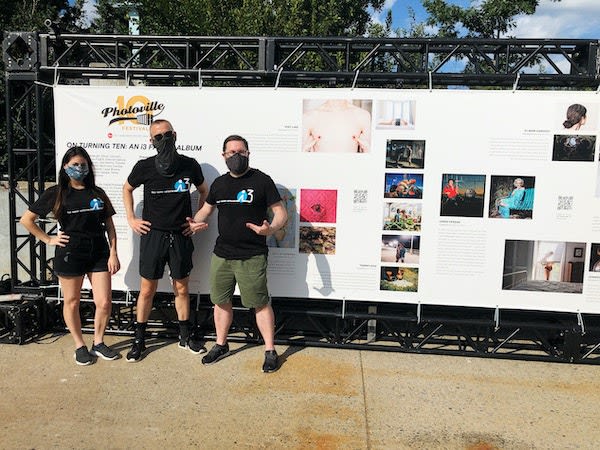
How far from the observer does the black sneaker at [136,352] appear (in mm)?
4539

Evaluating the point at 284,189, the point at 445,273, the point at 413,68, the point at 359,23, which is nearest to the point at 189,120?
the point at 284,189

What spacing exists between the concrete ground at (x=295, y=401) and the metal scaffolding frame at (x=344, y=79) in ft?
0.83

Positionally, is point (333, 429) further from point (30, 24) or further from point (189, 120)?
point (30, 24)

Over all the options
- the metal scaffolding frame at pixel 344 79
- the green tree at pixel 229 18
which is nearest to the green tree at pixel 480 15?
the green tree at pixel 229 18

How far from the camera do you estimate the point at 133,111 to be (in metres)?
4.86

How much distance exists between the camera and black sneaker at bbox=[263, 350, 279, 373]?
4.38m

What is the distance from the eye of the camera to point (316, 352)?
192 inches

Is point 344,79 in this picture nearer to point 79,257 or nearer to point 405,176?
point 405,176

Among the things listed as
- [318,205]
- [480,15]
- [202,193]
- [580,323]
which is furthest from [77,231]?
[480,15]

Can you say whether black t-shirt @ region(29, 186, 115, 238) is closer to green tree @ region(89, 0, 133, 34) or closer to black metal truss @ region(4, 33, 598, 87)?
black metal truss @ region(4, 33, 598, 87)

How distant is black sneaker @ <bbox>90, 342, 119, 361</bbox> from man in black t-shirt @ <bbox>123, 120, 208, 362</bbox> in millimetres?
150

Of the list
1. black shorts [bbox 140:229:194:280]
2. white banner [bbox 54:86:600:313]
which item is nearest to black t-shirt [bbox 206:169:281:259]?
black shorts [bbox 140:229:194:280]

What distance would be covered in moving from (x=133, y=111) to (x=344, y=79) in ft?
6.98

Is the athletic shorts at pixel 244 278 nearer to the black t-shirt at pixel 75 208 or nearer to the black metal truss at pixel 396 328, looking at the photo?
the black metal truss at pixel 396 328
